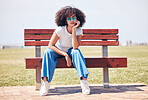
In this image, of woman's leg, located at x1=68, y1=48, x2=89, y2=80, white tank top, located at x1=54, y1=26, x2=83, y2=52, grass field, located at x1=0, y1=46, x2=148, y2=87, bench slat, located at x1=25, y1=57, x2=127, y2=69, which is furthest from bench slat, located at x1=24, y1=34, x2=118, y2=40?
A: grass field, located at x1=0, y1=46, x2=148, y2=87

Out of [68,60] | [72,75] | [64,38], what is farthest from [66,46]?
[72,75]

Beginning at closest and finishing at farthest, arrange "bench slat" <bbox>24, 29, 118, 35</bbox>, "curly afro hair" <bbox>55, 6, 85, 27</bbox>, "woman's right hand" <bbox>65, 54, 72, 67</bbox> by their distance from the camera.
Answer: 1. "woman's right hand" <bbox>65, 54, 72, 67</bbox>
2. "curly afro hair" <bbox>55, 6, 85, 27</bbox>
3. "bench slat" <bbox>24, 29, 118, 35</bbox>

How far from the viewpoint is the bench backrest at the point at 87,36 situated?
4898mm

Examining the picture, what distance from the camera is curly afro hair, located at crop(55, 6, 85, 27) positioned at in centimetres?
466

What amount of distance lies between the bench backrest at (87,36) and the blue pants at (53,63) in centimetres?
58

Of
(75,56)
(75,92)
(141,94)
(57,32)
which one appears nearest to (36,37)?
(57,32)

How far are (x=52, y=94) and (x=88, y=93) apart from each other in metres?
0.64

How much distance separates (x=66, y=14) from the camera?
4.67 metres

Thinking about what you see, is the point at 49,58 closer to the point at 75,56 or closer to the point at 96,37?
the point at 75,56

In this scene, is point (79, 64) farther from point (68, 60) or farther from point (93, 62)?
point (93, 62)

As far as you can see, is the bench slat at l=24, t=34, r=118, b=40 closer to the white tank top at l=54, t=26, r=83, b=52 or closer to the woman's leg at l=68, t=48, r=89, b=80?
the white tank top at l=54, t=26, r=83, b=52

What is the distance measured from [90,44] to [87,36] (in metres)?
0.17

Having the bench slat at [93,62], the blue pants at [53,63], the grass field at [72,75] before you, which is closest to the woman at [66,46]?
the blue pants at [53,63]

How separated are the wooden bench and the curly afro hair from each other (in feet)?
1.11
